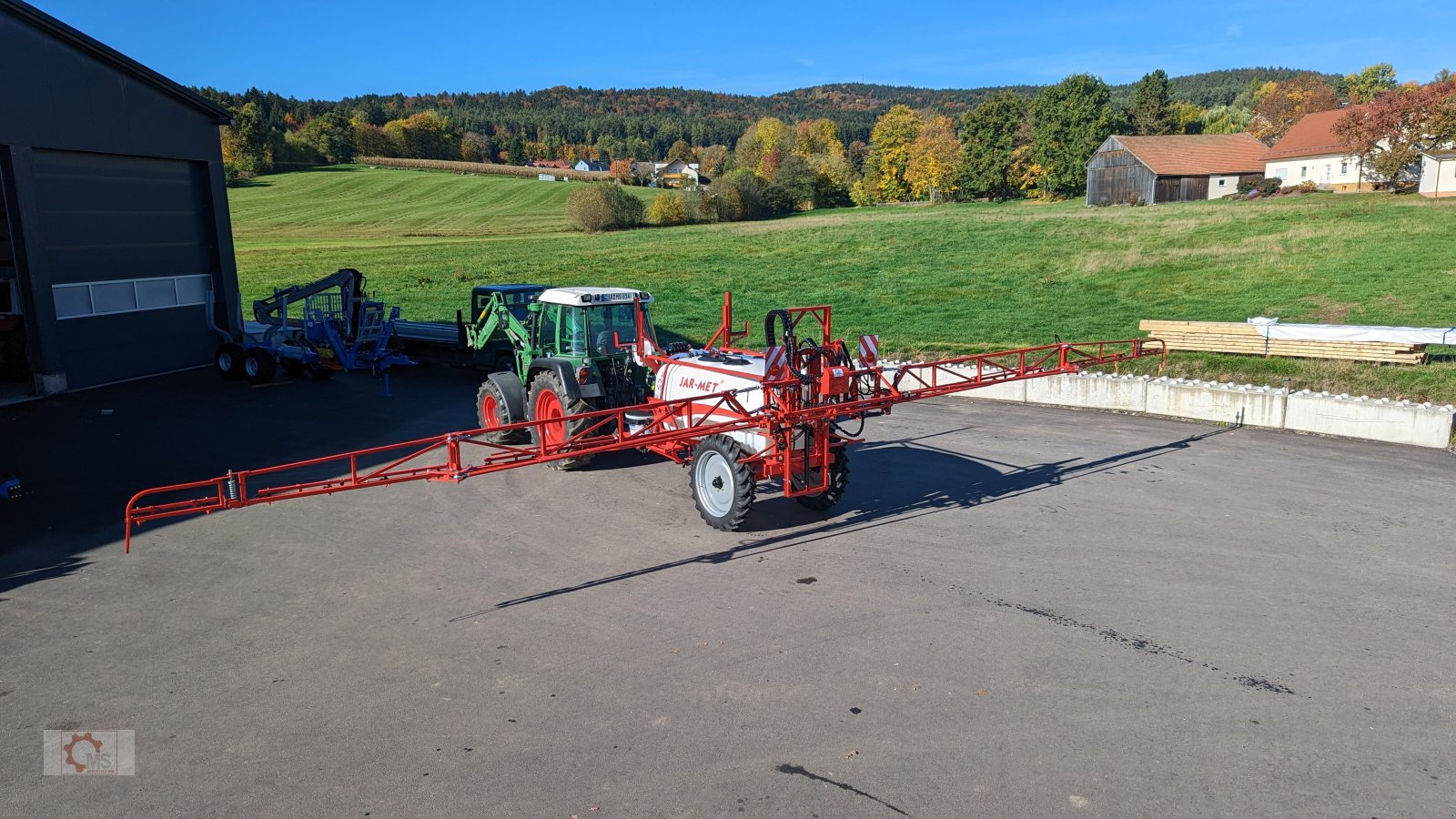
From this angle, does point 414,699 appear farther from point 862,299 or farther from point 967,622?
point 862,299

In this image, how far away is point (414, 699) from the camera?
721 cm

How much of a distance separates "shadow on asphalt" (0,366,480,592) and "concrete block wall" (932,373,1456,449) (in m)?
11.4

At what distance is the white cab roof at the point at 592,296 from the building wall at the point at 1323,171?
51.0 m

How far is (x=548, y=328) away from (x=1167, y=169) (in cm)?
5332

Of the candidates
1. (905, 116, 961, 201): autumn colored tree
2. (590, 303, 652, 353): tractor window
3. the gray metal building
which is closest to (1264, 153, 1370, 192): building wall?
(905, 116, 961, 201): autumn colored tree

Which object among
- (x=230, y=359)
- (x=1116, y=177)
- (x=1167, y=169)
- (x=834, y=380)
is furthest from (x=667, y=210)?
(x=834, y=380)

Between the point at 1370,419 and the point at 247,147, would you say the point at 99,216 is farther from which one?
the point at 247,147

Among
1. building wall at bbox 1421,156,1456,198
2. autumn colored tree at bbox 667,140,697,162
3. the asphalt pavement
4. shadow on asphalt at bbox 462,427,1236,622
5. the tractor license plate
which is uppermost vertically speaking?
autumn colored tree at bbox 667,140,697,162

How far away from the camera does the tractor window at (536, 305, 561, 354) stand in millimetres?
14086

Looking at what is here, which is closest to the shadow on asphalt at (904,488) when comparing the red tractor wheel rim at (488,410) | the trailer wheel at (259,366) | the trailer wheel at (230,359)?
the red tractor wheel rim at (488,410)

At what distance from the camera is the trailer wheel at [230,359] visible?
21.0m

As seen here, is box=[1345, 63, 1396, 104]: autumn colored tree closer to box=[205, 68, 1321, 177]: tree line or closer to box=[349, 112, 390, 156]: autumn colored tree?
box=[205, 68, 1321, 177]: tree line

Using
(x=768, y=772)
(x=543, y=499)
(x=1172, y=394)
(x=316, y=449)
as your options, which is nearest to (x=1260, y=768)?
(x=768, y=772)

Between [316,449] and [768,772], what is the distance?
11485 mm
